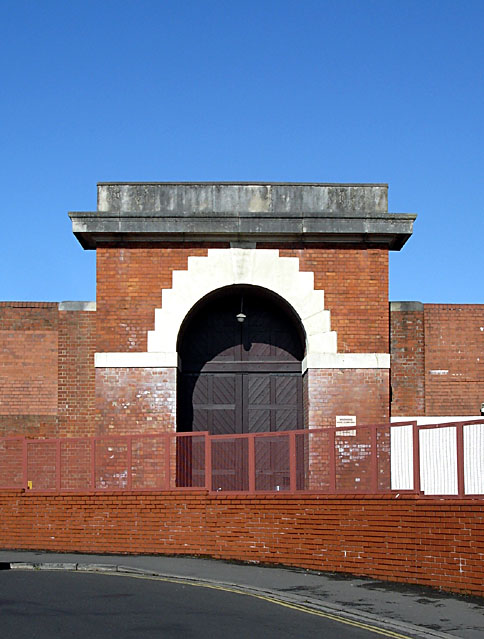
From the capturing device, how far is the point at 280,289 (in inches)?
849

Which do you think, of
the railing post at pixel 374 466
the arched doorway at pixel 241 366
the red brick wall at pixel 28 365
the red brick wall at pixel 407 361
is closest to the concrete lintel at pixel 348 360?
the red brick wall at pixel 407 361

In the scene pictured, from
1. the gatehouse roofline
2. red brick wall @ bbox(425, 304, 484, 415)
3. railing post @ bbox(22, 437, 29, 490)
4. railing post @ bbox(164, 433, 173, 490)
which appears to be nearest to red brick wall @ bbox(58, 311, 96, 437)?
railing post @ bbox(22, 437, 29, 490)

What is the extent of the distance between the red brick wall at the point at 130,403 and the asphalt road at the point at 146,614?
6.39 m

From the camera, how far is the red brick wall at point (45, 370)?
22047mm

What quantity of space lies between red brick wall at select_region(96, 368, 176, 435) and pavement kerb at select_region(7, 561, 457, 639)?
4344 millimetres

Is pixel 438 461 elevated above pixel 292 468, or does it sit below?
above

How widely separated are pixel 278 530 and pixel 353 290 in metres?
6.40

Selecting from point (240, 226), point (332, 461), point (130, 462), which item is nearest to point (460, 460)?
point (332, 461)

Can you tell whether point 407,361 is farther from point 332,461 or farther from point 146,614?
point 146,614

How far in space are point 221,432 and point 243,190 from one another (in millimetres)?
5591

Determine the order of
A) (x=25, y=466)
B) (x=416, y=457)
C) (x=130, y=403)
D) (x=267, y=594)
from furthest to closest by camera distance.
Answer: (x=130, y=403) < (x=25, y=466) < (x=416, y=457) < (x=267, y=594)

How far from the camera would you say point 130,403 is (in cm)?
2105

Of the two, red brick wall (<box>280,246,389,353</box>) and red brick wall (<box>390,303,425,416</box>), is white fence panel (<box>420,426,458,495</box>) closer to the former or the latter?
red brick wall (<box>280,246,389,353</box>)

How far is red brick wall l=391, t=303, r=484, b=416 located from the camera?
21.9 metres
